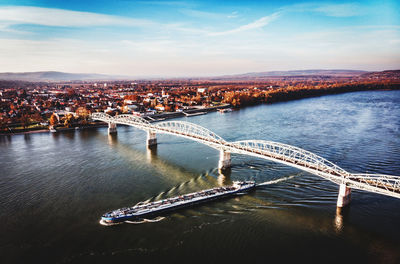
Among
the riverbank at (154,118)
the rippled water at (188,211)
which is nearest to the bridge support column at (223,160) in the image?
the rippled water at (188,211)

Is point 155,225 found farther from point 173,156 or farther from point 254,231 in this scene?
point 173,156

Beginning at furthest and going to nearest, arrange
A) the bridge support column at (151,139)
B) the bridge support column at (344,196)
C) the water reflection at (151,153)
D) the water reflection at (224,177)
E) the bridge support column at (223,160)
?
the bridge support column at (151,139) < the water reflection at (151,153) < the bridge support column at (223,160) < the water reflection at (224,177) < the bridge support column at (344,196)

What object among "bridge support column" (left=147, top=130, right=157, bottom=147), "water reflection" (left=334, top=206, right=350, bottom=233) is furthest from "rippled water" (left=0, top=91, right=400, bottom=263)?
"bridge support column" (left=147, top=130, right=157, bottom=147)

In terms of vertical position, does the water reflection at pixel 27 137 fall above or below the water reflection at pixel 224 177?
above

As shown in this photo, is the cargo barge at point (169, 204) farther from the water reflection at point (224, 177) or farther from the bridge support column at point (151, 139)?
the bridge support column at point (151, 139)

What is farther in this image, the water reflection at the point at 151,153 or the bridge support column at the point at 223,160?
the water reflection at the point at 151,153

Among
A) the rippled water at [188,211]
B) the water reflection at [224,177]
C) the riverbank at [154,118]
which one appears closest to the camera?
the rippled water at [188,211]

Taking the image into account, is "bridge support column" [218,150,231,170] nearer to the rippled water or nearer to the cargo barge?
the rippled water
